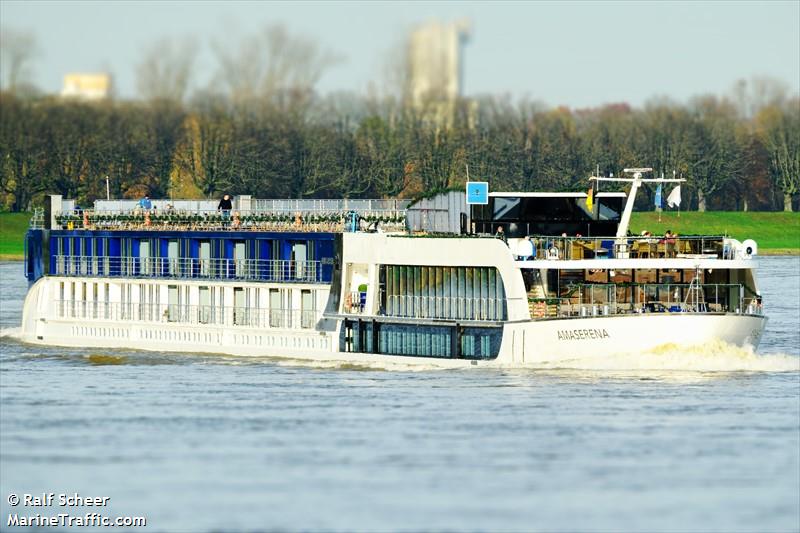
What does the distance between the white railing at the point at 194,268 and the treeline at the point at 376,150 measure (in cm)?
4598

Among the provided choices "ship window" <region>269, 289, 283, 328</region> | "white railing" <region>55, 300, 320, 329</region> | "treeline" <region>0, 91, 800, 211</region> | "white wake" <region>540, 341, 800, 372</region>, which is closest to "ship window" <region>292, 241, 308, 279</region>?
"ship window" <region>269, 289, 283, 328</region>

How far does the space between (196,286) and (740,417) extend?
26857 millimetres

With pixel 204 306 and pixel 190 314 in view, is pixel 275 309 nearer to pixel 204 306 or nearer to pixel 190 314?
pixel 204 306

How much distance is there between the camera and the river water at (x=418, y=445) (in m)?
40.3

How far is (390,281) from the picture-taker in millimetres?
64750

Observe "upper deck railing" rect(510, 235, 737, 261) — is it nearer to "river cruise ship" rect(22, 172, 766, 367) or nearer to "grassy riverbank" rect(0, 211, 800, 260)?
"river cruise ship" rect(22, 172, 766, 367)

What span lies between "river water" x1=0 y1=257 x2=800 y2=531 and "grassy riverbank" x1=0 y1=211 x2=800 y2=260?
259 feet

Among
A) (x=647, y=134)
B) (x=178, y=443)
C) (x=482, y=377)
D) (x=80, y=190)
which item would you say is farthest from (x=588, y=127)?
(x=178, y=443)

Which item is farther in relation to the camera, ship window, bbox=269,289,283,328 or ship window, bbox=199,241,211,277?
ship window, bbox=199,241,211,277

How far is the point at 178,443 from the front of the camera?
47969 millimetres

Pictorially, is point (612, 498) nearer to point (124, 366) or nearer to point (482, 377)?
point (482, 377)

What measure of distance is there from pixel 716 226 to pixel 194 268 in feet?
274

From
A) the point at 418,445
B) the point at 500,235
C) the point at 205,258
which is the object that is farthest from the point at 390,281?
the point at 418,445

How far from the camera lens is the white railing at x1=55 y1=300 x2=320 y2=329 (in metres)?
68.8
